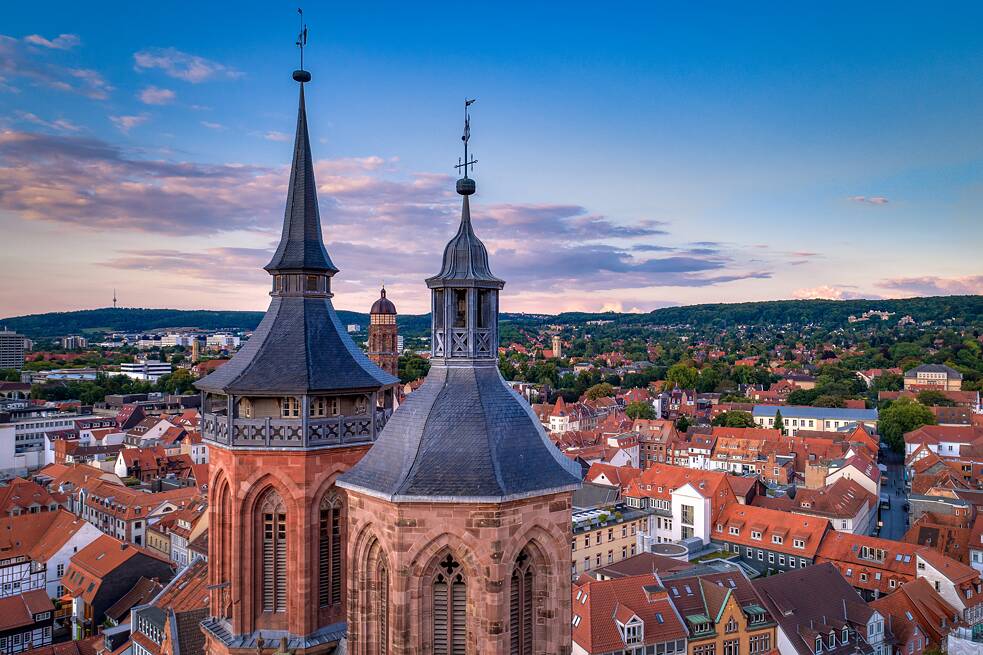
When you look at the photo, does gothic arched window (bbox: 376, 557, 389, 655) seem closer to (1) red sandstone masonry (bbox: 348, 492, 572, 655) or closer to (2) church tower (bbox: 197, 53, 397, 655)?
(1) red sandstone masonry (bbox: 348, 492, 572, 655)

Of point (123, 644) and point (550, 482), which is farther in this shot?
point (123, 644)

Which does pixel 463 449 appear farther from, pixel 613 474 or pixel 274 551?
pixel 613 474

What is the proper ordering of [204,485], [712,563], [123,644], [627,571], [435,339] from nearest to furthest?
[435,339]
[123,644]
[627,571]
[712,563]
[204,485]

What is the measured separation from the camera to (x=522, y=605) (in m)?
13.3

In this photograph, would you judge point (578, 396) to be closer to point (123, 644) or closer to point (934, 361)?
point (934, 361)

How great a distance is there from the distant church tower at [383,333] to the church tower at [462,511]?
40329mm

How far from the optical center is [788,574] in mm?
45469


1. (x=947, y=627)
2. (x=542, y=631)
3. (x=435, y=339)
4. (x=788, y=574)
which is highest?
(x=435, y=339)

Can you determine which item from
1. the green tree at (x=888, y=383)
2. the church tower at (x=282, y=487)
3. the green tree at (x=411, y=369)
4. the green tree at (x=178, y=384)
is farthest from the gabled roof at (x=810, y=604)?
the green tree at (x=178, y=384)

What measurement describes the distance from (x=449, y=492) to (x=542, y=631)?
3.21 meters

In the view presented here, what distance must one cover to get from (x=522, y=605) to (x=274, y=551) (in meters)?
6.60

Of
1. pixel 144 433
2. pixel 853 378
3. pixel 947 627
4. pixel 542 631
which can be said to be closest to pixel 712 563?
pixel 947 627

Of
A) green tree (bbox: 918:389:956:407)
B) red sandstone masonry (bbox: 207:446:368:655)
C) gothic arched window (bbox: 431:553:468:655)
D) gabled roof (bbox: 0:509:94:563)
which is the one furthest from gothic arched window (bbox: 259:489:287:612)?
green tree (bbox: 918:389:956:407)

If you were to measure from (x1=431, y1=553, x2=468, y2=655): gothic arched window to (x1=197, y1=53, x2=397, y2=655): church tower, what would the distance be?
187 inches
